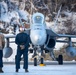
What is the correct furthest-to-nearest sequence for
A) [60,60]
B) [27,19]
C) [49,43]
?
[27,19], [60,60], [49,43]

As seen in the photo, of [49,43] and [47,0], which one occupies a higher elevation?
[47,0]

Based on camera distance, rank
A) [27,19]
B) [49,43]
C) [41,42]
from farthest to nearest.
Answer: [27,19] → [49,43] → [41,42]

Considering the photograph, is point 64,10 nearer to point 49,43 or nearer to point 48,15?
point 48,15

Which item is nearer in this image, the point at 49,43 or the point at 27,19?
the point at 49,43

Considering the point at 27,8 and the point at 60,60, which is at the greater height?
the point at 27,8

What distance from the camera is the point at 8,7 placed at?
2925 centimetres

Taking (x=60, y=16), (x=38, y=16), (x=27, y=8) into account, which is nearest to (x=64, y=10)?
(x=60, y=16)

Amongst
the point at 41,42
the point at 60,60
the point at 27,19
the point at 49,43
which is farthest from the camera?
the point at 27,19

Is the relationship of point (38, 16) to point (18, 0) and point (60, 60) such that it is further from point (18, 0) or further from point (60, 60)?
point (18, 0)

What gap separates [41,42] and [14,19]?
1324 centimetres

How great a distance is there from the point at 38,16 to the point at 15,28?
466 inches

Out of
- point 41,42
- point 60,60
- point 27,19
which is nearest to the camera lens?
point 41,42

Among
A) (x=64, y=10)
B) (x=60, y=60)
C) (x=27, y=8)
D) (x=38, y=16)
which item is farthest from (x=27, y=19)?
(x=38, y=16)

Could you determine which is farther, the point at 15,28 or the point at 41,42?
the point at 15,28
